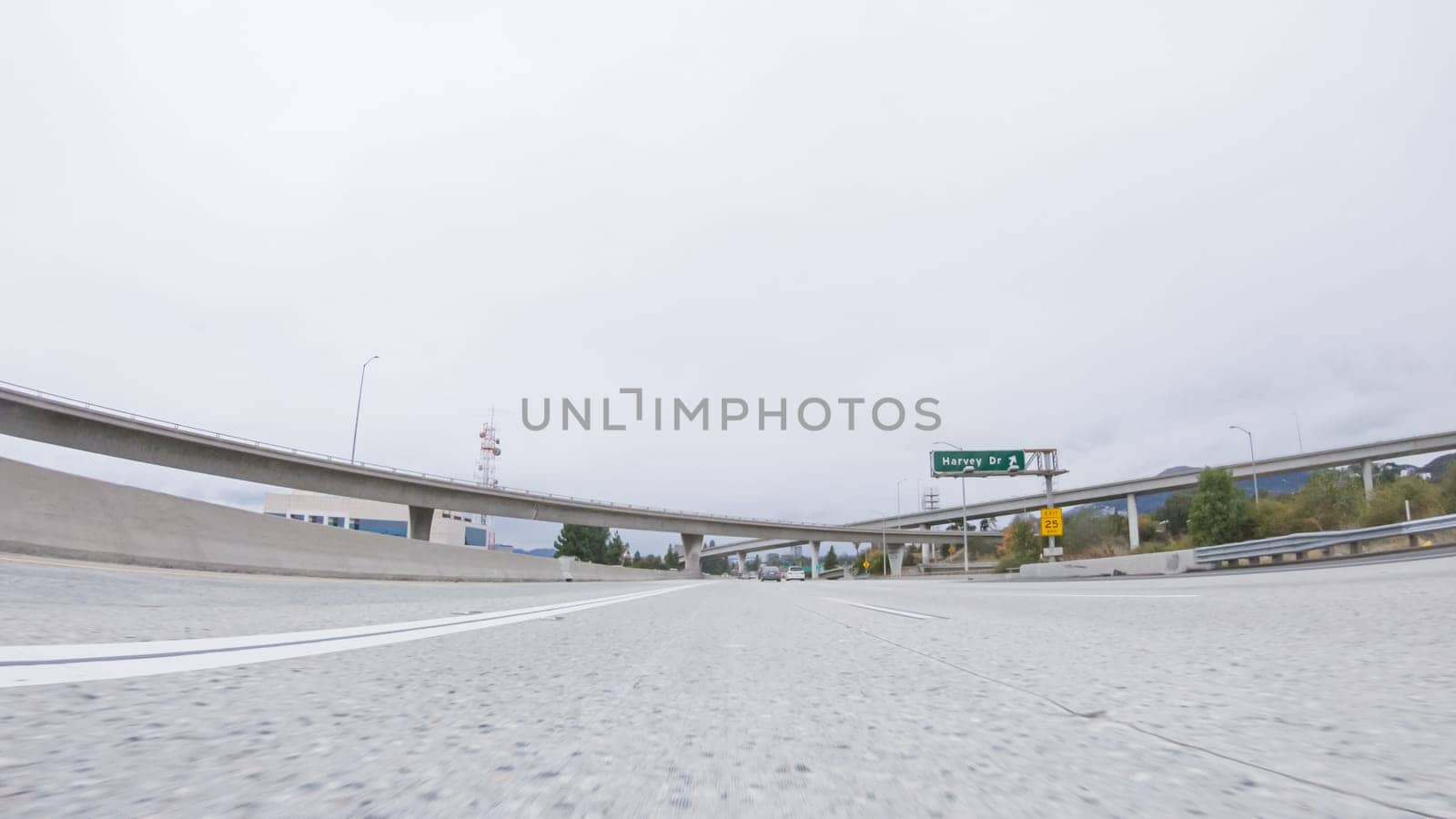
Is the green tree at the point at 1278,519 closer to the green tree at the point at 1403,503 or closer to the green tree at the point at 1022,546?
the green tree at the point at 1403,503

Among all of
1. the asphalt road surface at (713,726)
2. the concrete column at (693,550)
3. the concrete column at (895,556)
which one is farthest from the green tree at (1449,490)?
the concrete column at (895,556)

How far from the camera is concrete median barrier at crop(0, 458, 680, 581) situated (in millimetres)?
10953

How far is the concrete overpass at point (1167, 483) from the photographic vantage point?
67.7 metres

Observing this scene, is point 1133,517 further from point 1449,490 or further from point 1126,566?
point 1126,566

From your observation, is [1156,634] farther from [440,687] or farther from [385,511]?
[385,511]

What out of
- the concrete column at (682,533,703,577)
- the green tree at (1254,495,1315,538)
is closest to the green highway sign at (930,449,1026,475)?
the green tree at (1254,495,1315,538)

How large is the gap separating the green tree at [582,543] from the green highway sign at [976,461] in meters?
76.8

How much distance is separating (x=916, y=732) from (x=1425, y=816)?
2.99 feet

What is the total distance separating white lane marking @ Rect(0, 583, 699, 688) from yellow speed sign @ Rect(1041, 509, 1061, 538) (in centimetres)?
4094

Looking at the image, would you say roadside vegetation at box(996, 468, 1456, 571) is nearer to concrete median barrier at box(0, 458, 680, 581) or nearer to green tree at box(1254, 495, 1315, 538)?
green tree at box(1254, 495, 1315, 538)

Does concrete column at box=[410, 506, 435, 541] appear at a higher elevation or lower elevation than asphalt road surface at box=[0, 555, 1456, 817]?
higher

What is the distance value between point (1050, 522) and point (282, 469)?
151 feet

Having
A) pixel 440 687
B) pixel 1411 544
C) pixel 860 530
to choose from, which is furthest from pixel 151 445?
pixel 860 530

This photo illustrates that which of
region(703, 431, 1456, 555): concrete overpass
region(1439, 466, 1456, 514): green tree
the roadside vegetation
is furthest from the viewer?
region(703, 431, 1456, 555): concrete overpass
